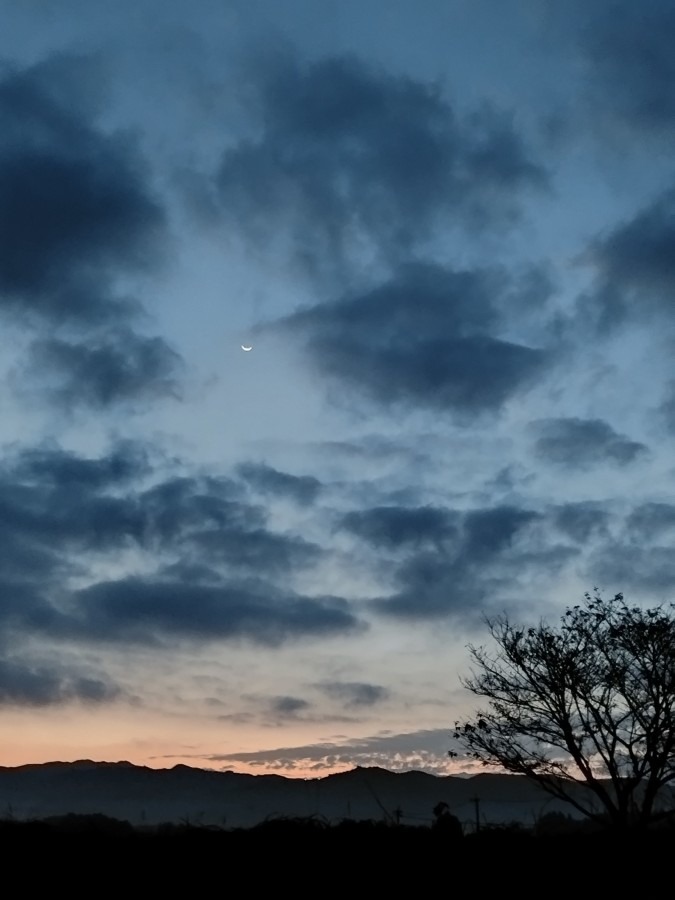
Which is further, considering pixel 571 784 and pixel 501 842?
pixel 571 784

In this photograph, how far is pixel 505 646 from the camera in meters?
42.4

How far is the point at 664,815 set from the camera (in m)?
37.0

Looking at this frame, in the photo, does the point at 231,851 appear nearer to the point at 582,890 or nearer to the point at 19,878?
the point at 19,878

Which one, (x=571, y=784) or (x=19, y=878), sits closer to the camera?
(x=19, y=878)

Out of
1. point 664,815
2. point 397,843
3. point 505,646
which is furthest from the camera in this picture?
point 505,646

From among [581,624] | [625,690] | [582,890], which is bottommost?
[582,890]

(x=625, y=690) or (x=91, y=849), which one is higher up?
(x=625, y=690)

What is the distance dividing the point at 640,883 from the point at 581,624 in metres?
33.2

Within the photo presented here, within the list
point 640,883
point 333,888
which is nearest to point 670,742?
point 640,883

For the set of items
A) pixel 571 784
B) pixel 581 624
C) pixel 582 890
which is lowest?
pixel 582 890

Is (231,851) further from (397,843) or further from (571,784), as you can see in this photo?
(571,784)

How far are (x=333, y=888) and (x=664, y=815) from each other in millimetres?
34752

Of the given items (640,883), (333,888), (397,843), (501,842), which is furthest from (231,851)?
(640,883)

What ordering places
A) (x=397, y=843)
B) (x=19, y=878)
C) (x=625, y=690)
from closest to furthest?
(x=19, y=878) < (x=397, y=843) < (x=625, y=690)
